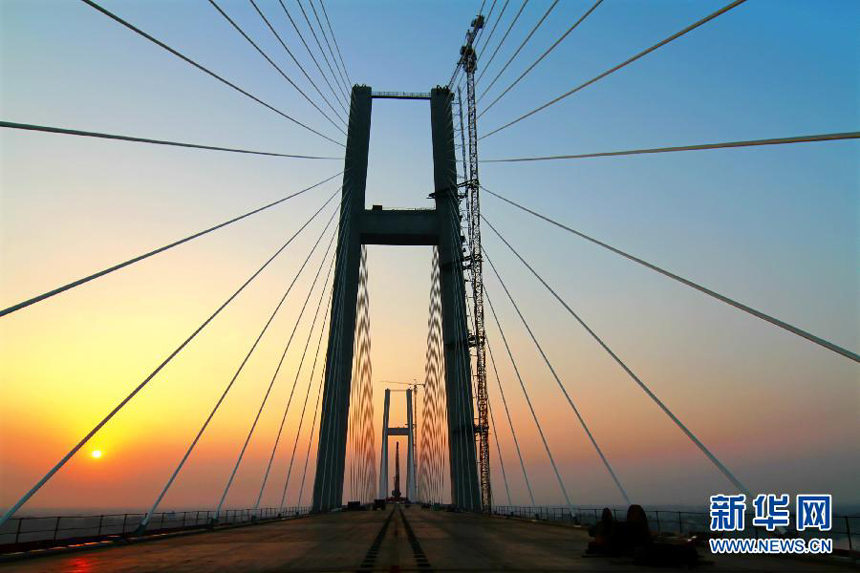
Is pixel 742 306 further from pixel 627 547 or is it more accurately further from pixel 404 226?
pixel 404 226

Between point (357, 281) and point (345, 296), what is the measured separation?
1.45 meters

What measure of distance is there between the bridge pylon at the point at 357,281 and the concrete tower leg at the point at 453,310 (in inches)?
2.5

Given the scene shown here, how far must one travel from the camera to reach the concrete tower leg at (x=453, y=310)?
4169cm

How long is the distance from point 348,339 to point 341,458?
24.4 ft

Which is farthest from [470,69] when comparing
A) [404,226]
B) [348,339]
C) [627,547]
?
[627,547]

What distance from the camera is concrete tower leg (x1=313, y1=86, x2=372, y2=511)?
134 feet

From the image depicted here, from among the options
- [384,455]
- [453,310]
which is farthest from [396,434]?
[453,310]

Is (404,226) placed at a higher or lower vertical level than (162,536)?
higher

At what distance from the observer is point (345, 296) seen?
4172cm

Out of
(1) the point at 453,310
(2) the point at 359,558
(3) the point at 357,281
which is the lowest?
(2) the point at 359,558

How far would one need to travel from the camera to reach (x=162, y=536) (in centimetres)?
2288
